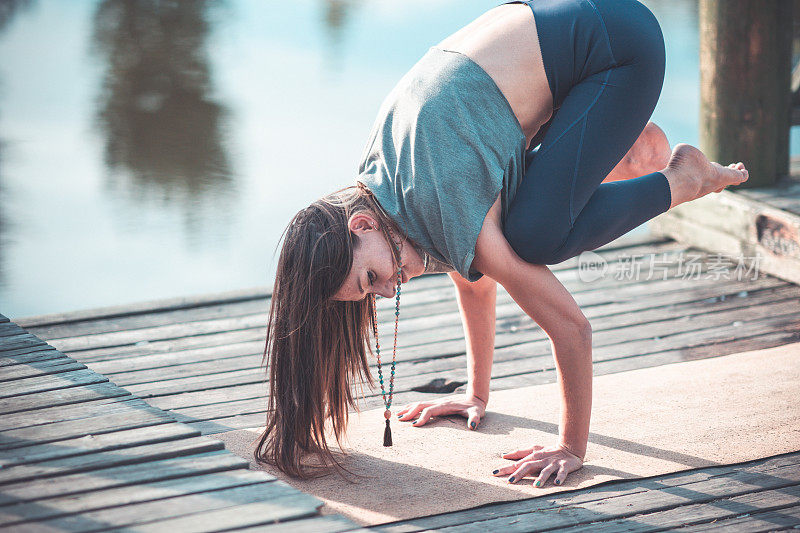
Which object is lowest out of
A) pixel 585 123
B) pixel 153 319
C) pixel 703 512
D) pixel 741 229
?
pixel 703 512

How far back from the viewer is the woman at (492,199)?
6.73 feet

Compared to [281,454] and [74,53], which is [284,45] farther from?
[281,454]

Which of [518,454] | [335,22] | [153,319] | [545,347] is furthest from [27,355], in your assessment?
[335,22]

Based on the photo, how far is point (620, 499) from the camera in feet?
6.75

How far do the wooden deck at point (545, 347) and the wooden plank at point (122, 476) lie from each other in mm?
428

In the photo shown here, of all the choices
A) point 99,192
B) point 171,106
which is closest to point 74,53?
point 171,106

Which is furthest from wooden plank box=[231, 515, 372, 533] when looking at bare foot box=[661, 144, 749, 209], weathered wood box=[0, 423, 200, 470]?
bare foot box=[661, 144, 749, 209]

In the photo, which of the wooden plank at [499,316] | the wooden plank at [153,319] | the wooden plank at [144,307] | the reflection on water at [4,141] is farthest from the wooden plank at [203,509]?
the reflection on water at [4,141]

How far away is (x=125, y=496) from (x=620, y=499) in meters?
1.06

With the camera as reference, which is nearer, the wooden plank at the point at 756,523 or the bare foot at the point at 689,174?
the wooden plank at the point at 756,523

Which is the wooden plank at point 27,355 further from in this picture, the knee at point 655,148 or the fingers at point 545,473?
the knee at point 655,148

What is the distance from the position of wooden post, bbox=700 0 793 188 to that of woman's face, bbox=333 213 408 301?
2.42m

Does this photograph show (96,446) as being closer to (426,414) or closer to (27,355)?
(27,355)

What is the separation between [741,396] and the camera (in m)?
2.59
